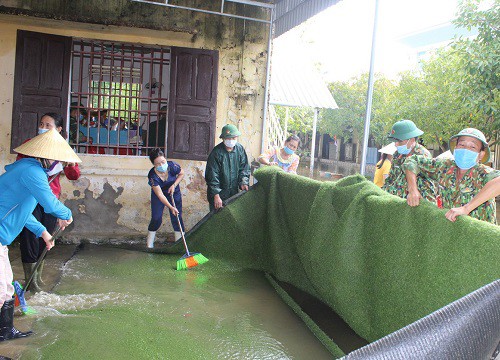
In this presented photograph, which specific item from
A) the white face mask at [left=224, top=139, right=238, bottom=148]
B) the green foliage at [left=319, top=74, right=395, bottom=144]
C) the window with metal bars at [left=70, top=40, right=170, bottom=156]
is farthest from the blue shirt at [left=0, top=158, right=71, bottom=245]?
the green foliage at [left=319, top=74, right=395, bottom=144]

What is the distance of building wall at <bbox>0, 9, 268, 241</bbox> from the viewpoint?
717 cm

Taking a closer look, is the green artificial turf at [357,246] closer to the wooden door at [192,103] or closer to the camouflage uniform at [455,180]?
the camouflage uniform at [455,180]

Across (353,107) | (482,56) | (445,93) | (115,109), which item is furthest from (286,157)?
(353,107)

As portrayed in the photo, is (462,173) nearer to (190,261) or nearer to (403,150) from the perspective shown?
(403,150)

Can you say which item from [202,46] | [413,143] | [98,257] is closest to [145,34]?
[202,46]

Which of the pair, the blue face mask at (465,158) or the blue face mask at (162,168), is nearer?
the blue face mask at (465,158)

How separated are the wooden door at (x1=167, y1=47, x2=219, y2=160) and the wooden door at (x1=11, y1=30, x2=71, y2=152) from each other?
156cm

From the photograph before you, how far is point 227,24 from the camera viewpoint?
7863 millimetres

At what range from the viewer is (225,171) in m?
6.74

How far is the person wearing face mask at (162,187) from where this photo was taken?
668cm

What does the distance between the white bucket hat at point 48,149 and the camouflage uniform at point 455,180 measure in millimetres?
2580

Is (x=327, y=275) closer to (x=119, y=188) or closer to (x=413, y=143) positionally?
(x=413, y=143)

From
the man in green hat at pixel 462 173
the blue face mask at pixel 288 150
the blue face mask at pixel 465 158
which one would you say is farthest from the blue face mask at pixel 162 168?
the blue face mask at pixel 465 158

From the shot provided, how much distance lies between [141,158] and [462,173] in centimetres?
511
